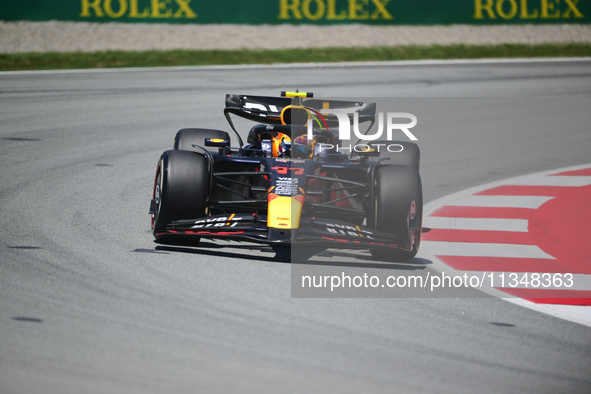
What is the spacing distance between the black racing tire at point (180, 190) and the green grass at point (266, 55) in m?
12.3

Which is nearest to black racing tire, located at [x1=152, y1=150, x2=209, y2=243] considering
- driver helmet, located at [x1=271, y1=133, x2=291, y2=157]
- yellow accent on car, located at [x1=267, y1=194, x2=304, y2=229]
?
yellow accent on car, located at [x1=267, y1=194, x2=304, y2=229]

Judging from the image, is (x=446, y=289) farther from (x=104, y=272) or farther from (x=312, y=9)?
(x=312, y=9)

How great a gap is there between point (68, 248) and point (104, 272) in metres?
0.86

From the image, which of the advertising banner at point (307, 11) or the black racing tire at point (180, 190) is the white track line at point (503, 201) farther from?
the advertising banner at point (307, 11)

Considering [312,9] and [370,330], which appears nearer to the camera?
[370,330]

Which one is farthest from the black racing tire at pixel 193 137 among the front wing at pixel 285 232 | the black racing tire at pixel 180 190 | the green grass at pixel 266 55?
the green grass at pixel 266 55

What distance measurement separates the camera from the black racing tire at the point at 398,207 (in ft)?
24.2

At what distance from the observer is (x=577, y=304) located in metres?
6.62

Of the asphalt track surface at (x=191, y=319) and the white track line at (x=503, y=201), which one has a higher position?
the white track line at (x=503, y=201)

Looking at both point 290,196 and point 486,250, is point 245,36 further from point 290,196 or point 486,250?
point 290,196

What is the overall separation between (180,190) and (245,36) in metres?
15.3

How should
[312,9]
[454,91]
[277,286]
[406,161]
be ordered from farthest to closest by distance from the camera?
[312,9], [454,91], [406,161], [277,286]

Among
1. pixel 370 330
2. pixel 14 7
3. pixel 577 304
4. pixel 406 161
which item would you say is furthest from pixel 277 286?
pixel 14 7

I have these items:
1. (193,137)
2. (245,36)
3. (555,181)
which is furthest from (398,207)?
(245,36)
